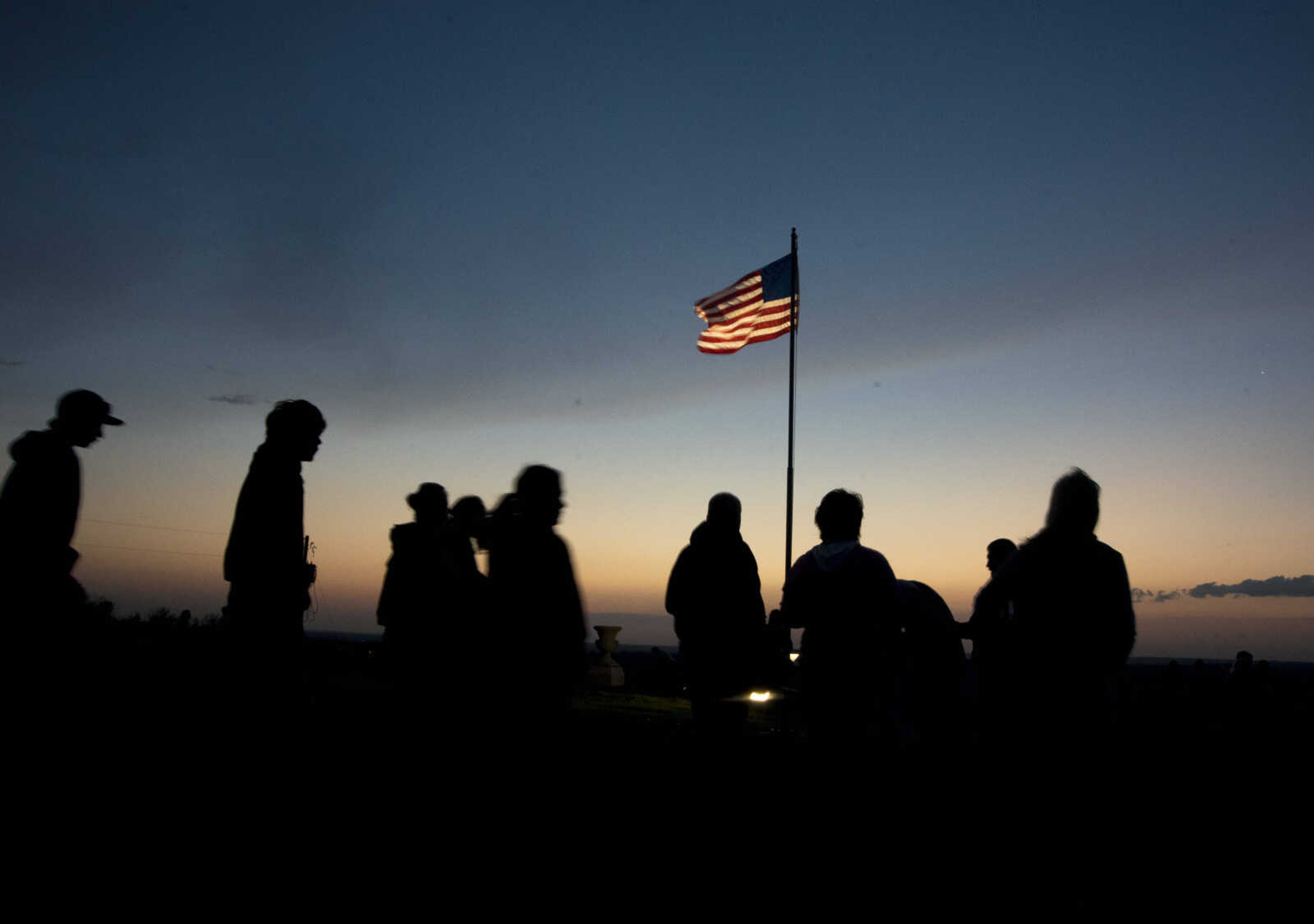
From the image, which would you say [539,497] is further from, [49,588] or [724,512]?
[49,588]

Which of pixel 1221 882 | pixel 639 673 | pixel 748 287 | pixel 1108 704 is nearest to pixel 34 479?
pixel 1108 704

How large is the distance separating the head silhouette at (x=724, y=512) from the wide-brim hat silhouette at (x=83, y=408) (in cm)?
309

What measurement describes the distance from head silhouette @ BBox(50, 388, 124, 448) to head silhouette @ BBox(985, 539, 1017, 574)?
17.0 ft

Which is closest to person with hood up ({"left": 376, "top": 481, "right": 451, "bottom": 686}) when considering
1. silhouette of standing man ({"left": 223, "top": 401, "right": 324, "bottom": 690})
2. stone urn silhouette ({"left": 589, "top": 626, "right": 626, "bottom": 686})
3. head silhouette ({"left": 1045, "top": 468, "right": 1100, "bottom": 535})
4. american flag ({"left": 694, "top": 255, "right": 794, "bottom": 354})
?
silhouette of standing man ({"left": 223, "top": 401, "right": 324, "bottom": 690})

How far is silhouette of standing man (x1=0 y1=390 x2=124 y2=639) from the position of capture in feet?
12.3

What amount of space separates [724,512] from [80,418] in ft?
10.5

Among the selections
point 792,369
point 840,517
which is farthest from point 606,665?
point 840,517

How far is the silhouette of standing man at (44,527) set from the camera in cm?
376

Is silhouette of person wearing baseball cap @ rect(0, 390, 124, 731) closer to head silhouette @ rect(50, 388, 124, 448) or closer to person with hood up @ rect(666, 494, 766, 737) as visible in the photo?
head silhouette @ rect(50, 388, 124, 448)

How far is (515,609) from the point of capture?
11.3ft

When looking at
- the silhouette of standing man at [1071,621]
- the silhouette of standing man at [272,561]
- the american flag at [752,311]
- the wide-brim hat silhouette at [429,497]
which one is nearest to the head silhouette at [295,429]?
the silhouette of standing man at [272,561]

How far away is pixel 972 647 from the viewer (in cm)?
434

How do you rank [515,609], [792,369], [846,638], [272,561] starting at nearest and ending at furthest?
[515,609], [272,561], [846,638], [792,369]

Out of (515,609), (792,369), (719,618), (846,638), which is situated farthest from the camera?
(792,369)
